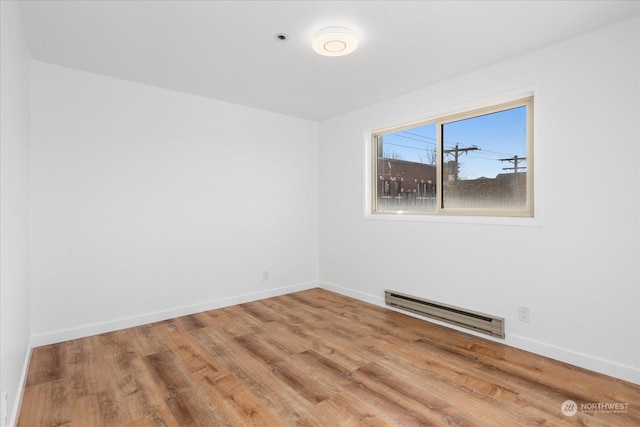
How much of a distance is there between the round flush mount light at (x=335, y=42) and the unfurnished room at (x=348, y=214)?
0.03 meters

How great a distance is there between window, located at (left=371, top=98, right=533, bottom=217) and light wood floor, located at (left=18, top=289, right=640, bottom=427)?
4.27 feet

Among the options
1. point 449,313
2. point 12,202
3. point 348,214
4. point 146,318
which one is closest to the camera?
point 12,202

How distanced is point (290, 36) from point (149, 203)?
2.21 m

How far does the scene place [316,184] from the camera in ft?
15.8

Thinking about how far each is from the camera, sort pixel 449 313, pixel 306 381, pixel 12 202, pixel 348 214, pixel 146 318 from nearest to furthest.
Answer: pixel 12 202
pixel 306 381
pixel 449 313
pixel 146 318
pixel 348 214

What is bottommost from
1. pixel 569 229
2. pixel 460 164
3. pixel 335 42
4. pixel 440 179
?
pixel 569 229

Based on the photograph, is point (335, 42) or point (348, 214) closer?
point (335, 42)

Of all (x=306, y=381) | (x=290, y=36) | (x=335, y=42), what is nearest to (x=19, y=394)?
(x=306, y=381)

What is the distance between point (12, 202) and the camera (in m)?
1.84

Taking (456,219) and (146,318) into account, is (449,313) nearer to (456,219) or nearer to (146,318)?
(456,219)

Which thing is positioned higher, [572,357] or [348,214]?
[348,214]

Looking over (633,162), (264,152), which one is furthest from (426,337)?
(264,152)

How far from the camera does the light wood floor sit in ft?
6.06

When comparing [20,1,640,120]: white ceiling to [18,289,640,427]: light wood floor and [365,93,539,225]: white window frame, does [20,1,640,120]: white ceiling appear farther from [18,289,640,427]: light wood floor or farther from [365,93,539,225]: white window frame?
[18,289,640,427]: light wood floor
